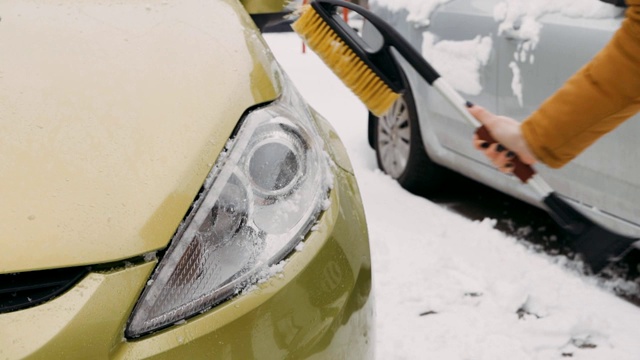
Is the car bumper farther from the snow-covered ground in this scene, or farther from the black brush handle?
the snow-covered ground

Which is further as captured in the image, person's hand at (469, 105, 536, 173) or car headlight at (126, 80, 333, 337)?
person's hand at (469, 105, 536, 173)

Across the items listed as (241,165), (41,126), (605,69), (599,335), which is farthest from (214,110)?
(599,335)

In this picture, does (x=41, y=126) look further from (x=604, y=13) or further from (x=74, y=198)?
(x=604, y=13)

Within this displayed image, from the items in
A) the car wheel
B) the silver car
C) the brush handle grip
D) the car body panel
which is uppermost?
the car body panel

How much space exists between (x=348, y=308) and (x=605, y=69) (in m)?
0.79

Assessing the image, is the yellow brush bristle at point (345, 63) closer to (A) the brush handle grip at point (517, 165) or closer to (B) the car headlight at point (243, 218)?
(A) the brush handle grip at point (517, 165)

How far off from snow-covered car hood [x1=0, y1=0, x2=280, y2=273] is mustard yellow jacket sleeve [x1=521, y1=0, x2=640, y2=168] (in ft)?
2.20

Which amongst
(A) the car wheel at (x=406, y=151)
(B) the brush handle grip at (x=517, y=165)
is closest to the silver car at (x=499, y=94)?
(A) the car wheel at (x=406, y=151)

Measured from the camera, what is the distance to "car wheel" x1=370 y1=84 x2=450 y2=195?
4.85 m

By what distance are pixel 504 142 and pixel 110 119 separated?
108cm

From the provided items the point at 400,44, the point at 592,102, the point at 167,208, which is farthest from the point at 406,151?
the point at 167,208

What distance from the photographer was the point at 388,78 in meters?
2.72

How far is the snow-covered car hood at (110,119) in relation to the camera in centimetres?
142

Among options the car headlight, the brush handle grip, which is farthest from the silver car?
the car headlight
